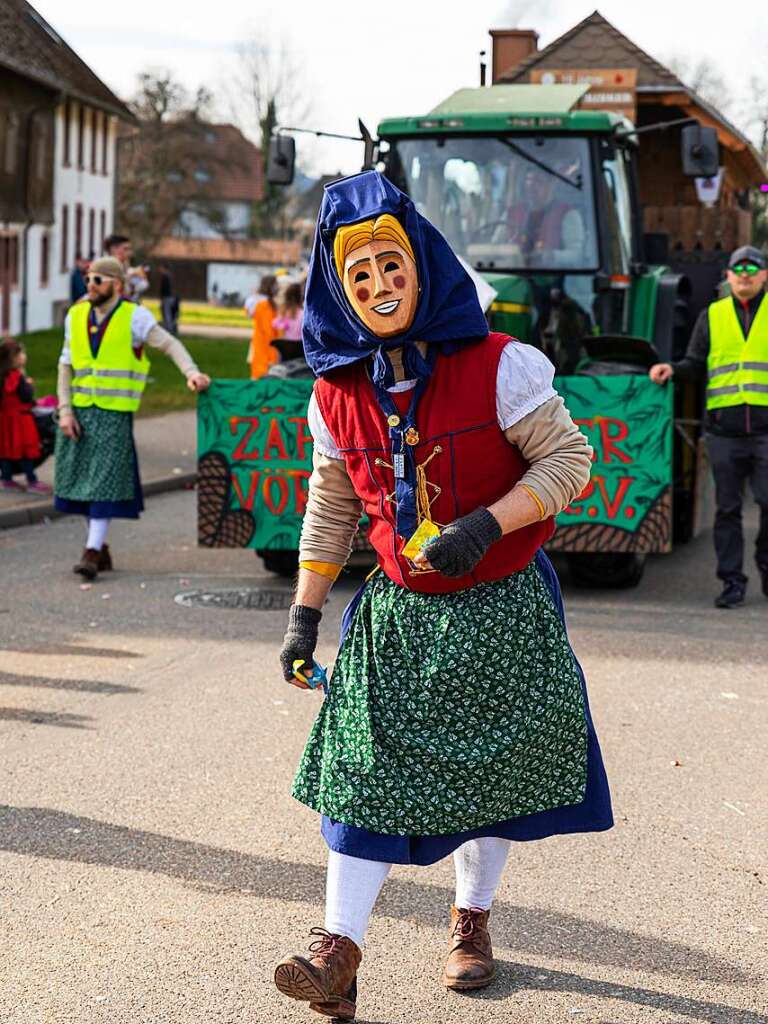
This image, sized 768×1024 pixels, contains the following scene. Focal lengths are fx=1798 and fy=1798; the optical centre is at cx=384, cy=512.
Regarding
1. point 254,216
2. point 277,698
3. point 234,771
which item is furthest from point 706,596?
point 254,216

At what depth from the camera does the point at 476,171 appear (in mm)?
11078

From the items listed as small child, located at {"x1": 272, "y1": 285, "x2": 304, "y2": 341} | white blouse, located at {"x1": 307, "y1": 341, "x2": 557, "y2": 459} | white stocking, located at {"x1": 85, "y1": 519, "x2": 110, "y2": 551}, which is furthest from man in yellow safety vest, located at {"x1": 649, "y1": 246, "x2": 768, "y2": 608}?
white blouse, located at {"x1": 307, "y1": 341, "x2": 557, "y2": 459}

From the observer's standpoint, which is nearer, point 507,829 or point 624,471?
point 507,829

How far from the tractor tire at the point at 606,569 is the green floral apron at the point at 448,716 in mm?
6361

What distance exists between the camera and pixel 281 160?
1149cm

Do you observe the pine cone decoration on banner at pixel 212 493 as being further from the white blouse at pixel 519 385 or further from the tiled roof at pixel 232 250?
the tiled roof at pixel 232 250

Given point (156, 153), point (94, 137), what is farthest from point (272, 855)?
point (156, 153)

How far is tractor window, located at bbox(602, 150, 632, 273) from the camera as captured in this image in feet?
36.5

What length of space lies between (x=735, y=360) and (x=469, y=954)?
250 inches

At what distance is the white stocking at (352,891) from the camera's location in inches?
159

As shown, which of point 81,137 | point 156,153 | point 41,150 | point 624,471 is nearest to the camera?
point 624,471

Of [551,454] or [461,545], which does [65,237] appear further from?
[461,545]

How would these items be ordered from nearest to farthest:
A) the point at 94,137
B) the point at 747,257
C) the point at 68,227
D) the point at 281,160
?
the point at 747,257, the point at 281,160, the point at 68,227, the point at 94,137

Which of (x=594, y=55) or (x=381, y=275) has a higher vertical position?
(x=594, y=55)
